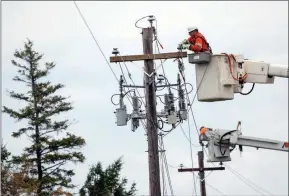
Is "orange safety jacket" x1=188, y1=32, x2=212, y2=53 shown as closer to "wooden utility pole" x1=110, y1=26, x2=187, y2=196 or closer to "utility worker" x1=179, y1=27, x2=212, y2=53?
"utility worker" x1=179, y1=27, x2=212, y2=53

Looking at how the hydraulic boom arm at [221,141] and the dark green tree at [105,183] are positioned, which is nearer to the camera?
the hydraulic boom arm at [221,141]

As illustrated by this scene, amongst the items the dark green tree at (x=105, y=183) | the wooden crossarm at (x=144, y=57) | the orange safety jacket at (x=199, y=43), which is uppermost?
the wooden crossarm at (x=144, y=57)

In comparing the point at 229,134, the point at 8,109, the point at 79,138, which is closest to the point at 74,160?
the point at 79,138

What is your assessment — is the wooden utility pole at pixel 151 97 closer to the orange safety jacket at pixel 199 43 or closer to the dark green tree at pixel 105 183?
the orange safety jacket at pixel 199 43

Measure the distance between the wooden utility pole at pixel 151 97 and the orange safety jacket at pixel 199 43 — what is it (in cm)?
447

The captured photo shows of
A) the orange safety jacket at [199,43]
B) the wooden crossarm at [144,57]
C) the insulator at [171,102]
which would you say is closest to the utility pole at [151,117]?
the wooden crossarm at [144,57]

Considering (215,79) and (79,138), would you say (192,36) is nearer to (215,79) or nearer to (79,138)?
(215,79)

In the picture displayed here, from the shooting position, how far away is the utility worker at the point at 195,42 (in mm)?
17438

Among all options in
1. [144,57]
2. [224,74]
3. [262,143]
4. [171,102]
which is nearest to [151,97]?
[144,57]

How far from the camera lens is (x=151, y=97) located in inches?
928

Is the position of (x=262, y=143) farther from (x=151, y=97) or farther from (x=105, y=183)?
(x=105, y=183)

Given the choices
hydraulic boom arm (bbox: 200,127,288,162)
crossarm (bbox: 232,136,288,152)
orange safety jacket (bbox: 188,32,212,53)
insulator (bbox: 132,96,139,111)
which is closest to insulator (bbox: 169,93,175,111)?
insulator (bbox: 132,96,139,111)

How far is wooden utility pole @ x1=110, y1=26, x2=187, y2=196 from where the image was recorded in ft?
75.3

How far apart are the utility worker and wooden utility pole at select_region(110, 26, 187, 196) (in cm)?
426
